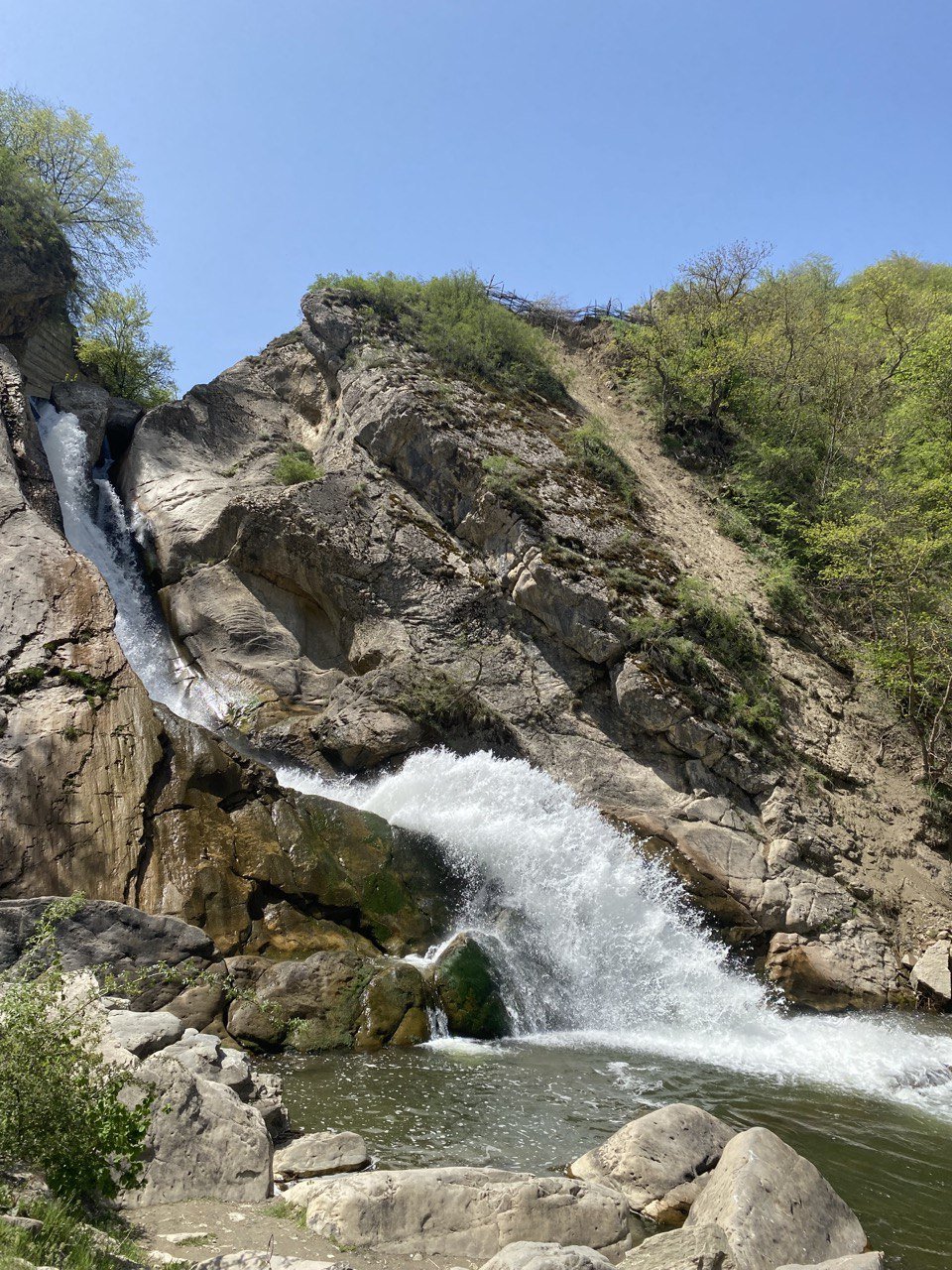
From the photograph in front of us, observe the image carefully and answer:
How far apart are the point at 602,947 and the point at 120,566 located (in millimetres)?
15497

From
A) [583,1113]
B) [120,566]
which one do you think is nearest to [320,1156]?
[583,1113]

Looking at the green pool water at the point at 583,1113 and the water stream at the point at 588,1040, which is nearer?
the green pool water at the point at 583,1113

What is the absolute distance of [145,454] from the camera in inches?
922

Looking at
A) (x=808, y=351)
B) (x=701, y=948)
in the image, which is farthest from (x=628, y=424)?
(x=701, y=948)

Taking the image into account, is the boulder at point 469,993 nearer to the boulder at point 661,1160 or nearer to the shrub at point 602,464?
the boulder at point 661,1160

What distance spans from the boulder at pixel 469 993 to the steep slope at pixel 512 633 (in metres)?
5.32

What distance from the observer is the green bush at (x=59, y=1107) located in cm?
439

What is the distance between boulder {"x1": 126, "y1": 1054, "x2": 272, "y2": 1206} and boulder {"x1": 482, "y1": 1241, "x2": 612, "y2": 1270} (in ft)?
5.78

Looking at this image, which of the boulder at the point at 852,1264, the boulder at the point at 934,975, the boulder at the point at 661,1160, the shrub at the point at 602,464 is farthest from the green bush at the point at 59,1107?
the shrub at the point at 602,464

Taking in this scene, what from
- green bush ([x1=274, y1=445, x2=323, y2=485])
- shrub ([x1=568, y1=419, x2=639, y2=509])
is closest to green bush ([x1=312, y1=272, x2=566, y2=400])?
shrub ([x1=568, y1=419, x2=639, y2=509])

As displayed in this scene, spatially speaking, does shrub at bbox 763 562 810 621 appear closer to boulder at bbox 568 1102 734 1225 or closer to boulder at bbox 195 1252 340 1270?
boulder at bbox 568 1102 734 1225

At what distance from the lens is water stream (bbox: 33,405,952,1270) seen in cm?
784

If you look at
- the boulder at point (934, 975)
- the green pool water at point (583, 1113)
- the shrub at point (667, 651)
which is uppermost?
the shrub at point (667, 651)

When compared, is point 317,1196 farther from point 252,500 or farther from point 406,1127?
point 252,500
